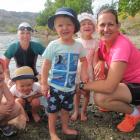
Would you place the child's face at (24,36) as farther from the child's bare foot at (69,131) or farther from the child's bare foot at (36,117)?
the child's bare foot at (69,131)

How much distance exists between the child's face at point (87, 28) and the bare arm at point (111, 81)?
1.04 meters

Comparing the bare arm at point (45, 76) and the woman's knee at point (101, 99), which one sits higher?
the bare arm at point (45, 76)

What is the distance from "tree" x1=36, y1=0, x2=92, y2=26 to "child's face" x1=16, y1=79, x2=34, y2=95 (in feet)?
178

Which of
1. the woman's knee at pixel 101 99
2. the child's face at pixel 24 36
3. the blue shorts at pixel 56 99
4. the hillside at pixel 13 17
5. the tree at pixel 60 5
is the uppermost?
the child's face at pixel 24 36

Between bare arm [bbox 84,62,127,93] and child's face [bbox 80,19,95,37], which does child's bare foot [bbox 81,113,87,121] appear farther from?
child's face [bbox 80,19,95,37]

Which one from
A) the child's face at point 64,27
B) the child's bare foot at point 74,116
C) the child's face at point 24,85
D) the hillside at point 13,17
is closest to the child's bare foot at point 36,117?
the child's face at point 24,85

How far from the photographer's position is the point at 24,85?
4.38 m

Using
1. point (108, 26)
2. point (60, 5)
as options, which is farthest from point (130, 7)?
point (60, 5)

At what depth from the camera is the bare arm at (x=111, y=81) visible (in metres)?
4.01

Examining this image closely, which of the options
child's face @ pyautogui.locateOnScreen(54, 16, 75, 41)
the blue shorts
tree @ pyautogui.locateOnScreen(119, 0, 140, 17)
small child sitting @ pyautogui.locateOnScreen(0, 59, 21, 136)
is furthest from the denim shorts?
tree @ pyautogui.locateOnScreen(119, 0, 140, 17)

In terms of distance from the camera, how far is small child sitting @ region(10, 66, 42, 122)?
4.33 meters

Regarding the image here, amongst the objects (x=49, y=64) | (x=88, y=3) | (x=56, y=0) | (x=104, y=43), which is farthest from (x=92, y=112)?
(x=56, y=0)

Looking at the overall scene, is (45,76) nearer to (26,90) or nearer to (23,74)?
(23,74)

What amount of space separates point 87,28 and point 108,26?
778 millimetres
